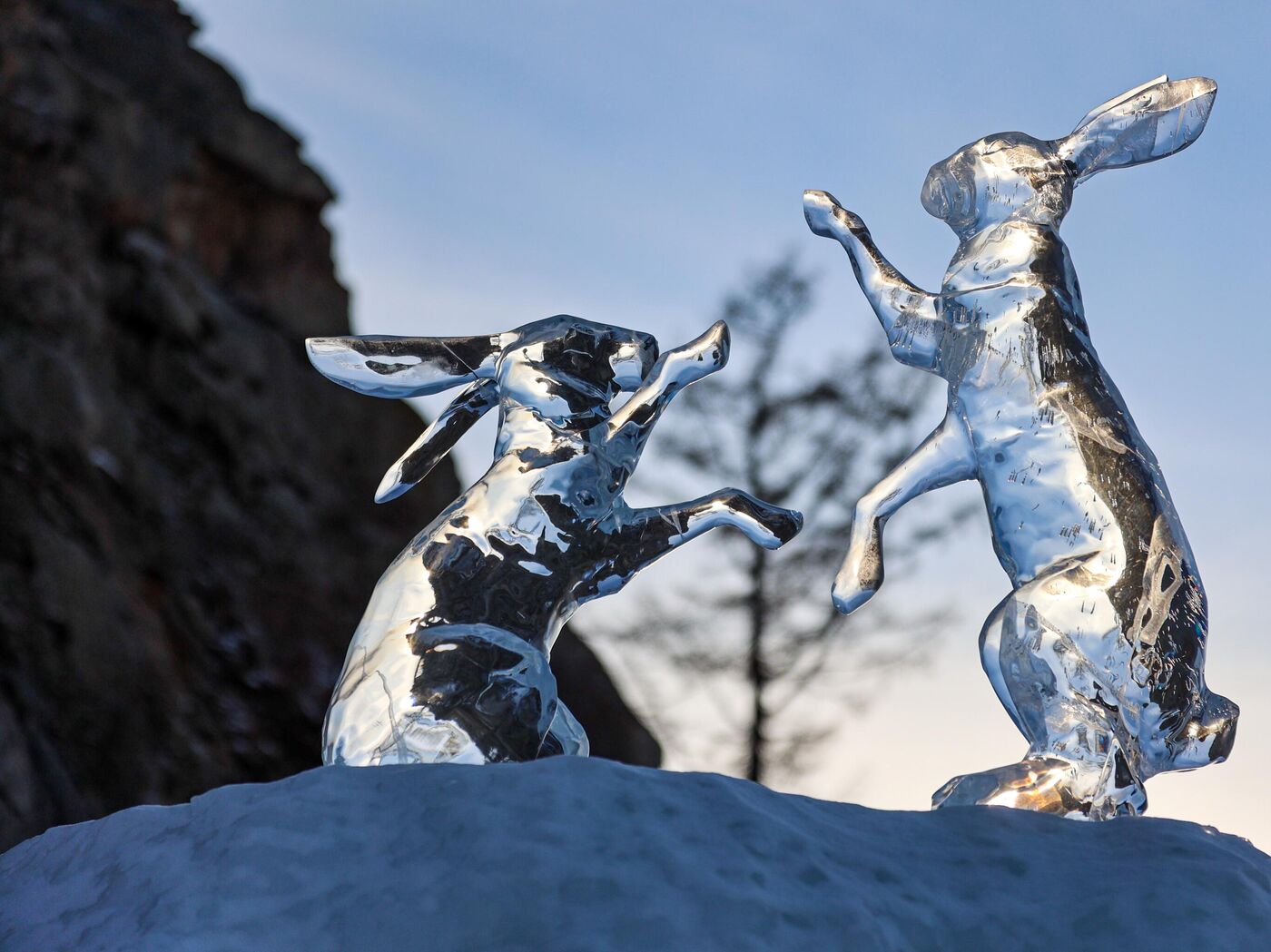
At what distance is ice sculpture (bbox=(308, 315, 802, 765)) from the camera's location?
109 cm

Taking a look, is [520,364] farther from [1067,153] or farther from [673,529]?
[1067,153]

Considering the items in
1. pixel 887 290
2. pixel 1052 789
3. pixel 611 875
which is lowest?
pixel 611 875

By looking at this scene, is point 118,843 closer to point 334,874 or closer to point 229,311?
point 334,874

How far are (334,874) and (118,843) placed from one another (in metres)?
0.21

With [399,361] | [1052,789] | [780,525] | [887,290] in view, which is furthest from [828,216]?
[1052,789]

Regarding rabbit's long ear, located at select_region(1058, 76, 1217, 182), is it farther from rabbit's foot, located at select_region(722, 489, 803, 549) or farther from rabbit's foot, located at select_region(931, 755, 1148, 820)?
rabbit's foot, located at select_region(931, 755, 1148, 820)

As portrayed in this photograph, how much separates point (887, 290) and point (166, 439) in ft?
14.6

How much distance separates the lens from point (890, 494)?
4.12ft

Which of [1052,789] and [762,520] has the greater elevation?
[762,520]

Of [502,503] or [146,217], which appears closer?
[502,503]

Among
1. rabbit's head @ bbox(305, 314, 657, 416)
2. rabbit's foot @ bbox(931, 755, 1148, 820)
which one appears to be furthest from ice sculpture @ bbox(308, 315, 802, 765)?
rabbit's foot @ bbox(931, 755, 1148, 820)

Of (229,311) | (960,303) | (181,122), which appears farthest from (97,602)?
(960,303)

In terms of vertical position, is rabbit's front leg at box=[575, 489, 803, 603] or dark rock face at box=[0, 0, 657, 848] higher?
dark rock face at box=[0, 0, 657, 848]

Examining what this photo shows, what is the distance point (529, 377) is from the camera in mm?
1206
